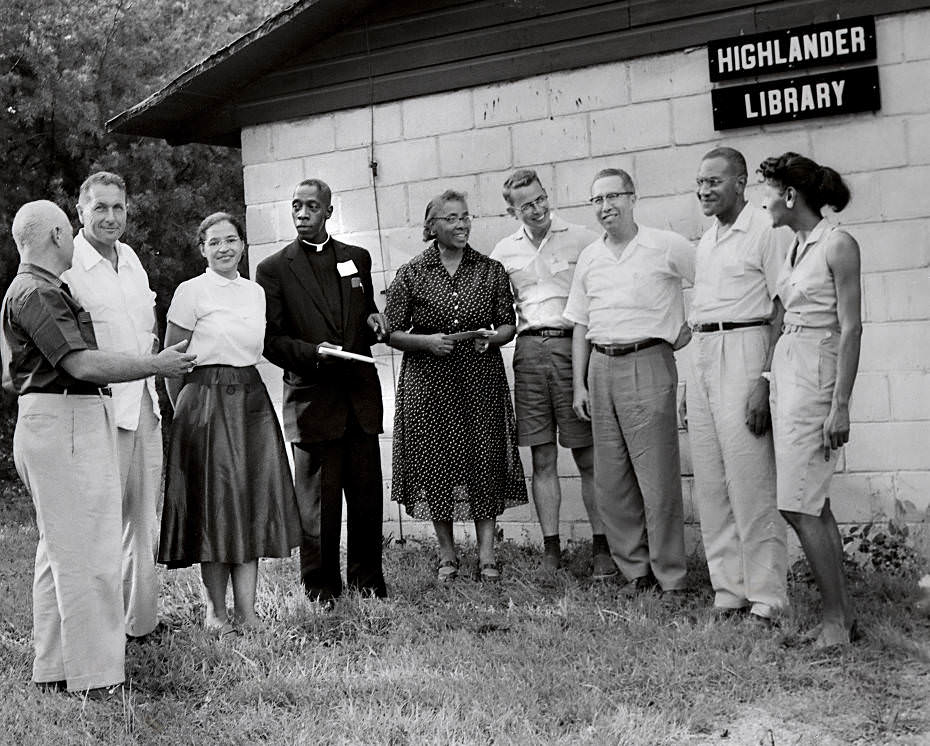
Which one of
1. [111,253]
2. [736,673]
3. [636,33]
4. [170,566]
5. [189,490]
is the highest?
[636,33]

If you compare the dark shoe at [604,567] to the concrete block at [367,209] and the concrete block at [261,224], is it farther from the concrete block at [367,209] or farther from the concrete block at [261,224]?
the concrete block at [261,224]

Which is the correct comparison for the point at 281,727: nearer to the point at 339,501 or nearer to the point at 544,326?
the point at 339,501

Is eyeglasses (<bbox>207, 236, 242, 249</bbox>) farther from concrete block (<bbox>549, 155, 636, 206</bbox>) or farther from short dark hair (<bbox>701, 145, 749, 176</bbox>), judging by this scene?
concrete block (<bbox>549, 155, 636, 206</bbox>)

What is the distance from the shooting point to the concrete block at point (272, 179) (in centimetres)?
791

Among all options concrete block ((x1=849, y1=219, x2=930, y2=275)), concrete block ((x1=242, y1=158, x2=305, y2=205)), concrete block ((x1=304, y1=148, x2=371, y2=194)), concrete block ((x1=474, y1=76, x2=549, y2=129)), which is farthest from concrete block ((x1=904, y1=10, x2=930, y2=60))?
concrete block ((x1=242, y1=158, x2=305, y2=205))

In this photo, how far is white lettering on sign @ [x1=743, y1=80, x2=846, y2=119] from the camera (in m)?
6.12

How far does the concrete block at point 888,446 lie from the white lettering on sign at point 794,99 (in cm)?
174

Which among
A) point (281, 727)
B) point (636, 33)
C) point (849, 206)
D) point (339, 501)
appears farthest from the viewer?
point (636, 33)

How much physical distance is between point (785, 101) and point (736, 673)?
10.8 ft

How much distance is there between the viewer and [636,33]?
22.0 ft

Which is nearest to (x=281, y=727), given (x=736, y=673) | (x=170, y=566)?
(x=170, y=566)

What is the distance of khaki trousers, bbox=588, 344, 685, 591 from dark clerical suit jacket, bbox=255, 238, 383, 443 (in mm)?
1180

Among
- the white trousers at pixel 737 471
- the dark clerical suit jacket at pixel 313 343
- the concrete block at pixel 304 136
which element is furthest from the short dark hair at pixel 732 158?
the concrete block at pixel 304 136

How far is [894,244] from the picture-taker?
605cm
